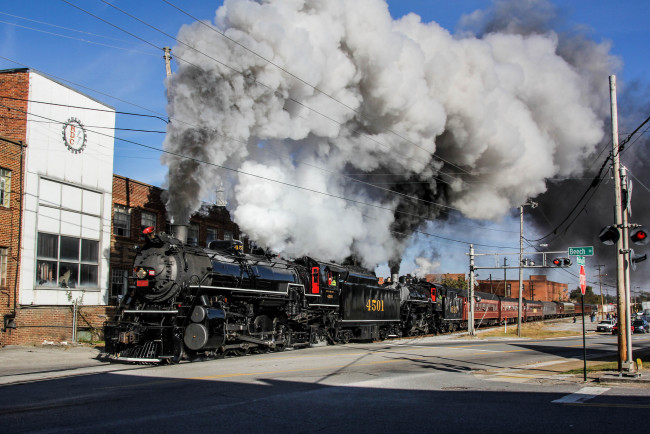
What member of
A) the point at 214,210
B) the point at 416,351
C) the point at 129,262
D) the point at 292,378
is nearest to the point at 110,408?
the point at 292,378

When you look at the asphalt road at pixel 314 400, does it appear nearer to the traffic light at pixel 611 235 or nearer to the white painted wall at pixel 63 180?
the traffic light at pixel 611 235

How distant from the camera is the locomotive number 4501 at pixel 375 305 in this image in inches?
858

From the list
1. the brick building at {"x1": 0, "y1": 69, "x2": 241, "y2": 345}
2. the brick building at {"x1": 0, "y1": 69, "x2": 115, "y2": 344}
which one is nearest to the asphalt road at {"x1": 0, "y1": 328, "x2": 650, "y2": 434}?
the brick building at {"x1": 0, "y1": 69, "x2": 115, "y2": 344}

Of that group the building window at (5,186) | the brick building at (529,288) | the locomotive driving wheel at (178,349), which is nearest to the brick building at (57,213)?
the building window at (5,186)

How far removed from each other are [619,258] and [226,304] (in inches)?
373

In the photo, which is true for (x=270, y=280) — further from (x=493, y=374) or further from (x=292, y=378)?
(x=493, y=374)

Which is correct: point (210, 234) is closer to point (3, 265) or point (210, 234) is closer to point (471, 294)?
point (3, 265)

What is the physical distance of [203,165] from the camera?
16672 mm

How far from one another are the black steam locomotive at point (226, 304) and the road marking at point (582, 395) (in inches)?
294

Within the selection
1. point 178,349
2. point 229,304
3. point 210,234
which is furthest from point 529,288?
point 178,349

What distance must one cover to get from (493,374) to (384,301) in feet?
35.9

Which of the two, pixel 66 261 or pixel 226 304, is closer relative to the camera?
pixel 226 304

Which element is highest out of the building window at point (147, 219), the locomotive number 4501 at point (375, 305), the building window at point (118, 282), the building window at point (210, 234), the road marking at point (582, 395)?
the building window at point (147, 219)

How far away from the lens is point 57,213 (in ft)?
65.2
